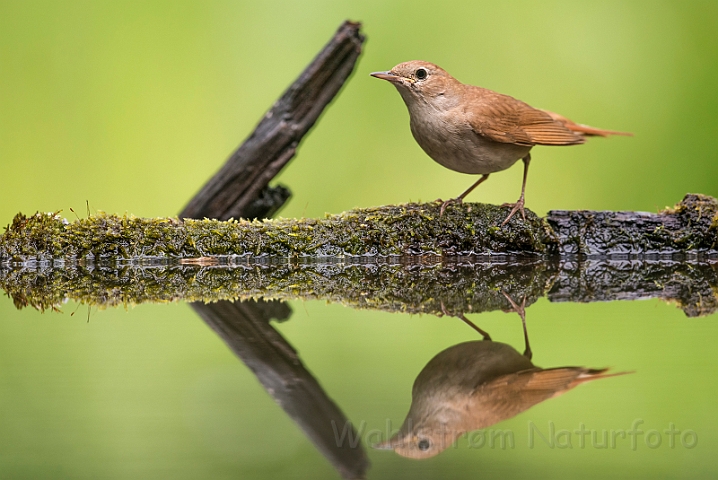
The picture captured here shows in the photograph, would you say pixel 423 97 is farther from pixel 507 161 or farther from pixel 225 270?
pixel 225 270

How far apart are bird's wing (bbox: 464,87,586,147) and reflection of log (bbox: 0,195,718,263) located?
1.70ft

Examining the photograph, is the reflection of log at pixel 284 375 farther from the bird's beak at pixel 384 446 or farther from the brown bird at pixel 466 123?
the brown bird at pixel 466 123

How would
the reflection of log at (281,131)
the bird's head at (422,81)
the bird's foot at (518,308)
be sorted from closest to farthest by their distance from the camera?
1. the bird's foot at (518,308)
2. the bird's head at (422,81)
3. the reflection of log at (281,131)

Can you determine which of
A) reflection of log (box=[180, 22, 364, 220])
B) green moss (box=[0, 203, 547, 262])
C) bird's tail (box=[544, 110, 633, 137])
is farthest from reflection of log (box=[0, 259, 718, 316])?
reflection of log (box=[180, 22, 364, 220])

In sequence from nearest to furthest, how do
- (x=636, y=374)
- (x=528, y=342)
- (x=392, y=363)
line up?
(x=636, y=374) → (x=392, y=363) → (x=528, y=342)

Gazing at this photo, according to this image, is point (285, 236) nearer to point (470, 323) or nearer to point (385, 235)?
point (385, 235)

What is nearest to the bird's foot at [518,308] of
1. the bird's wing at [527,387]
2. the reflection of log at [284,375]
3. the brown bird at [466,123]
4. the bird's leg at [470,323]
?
the bird's leg at [470,323]

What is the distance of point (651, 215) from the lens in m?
4.54

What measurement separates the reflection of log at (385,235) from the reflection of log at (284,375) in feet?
5.46

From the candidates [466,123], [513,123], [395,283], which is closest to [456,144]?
[466,123]

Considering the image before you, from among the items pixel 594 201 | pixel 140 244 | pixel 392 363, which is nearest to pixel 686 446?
pixel 392 363

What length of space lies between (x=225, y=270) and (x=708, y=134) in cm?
785

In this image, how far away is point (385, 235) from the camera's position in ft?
14.3

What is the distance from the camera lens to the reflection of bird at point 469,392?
1.31m
